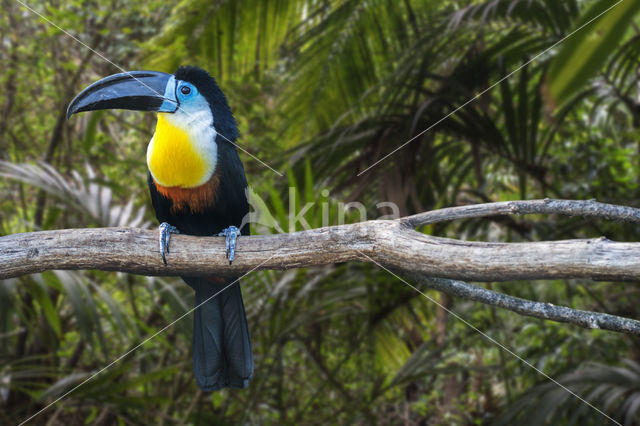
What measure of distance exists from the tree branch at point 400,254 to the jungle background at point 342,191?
0.78 m

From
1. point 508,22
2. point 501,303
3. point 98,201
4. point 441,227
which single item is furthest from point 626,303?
point 98,201

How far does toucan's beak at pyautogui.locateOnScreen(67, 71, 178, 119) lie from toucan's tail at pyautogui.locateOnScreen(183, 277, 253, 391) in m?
0.57

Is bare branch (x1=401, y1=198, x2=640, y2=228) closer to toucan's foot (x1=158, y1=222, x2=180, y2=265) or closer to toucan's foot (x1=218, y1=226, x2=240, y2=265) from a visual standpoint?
toucan's foot (x1=218, y1=226, x2=240, y2=265)

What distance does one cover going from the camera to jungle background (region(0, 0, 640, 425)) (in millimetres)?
2902

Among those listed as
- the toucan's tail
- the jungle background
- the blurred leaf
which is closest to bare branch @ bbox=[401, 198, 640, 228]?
the blurred leaf

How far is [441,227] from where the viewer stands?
3207mm

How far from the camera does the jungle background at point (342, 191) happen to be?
2902 millimetres

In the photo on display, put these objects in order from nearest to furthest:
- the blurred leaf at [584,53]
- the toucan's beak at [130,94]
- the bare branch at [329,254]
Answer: the blurred leaf at [584,53]
the bare branch at [329,254]
the toucan's beak at [130,94]

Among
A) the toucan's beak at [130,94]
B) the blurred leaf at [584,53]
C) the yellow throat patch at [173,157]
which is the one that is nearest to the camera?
the blurred leaf at [584,53]

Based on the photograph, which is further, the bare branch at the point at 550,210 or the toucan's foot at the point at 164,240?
the toucan's foot at the point at 164,240

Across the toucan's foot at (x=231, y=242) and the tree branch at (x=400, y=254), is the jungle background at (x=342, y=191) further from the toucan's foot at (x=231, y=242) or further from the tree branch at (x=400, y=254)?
the tree branch at (x=400, y=254)

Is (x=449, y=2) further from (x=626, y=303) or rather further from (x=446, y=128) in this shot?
(x=626, y=303)

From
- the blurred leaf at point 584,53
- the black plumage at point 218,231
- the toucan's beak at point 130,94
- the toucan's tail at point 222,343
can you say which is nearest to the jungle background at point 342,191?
the black plumage at point 218,231

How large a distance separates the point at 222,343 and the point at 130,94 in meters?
0.72
